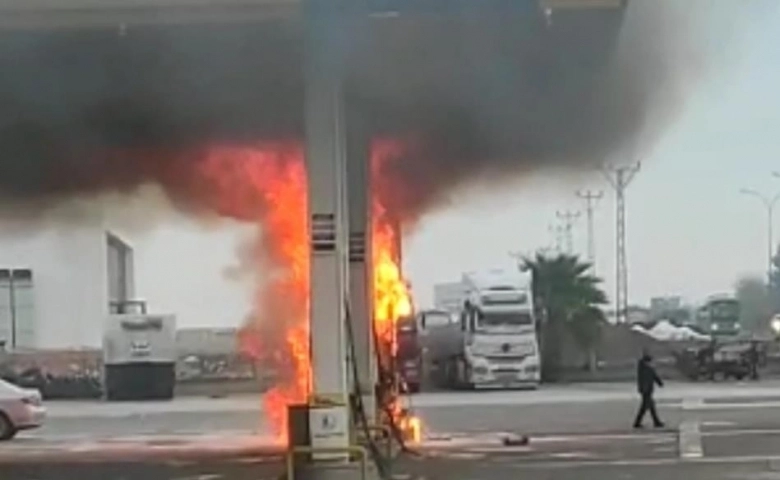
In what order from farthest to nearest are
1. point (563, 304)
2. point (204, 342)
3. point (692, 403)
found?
point (563, 304) → point (204, 342) → point (692, 403)

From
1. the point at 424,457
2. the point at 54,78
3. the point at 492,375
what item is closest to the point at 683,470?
the point at 424,457

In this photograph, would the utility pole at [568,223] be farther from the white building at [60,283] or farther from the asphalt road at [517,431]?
the white building at [60,283]

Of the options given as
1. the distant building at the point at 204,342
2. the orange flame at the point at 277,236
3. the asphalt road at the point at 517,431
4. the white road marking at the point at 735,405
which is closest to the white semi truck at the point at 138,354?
the distant building at the point at 204,342

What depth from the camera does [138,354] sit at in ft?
110

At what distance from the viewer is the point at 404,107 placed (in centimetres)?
1817

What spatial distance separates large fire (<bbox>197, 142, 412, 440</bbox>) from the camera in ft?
64.1

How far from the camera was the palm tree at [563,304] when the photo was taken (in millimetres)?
36062

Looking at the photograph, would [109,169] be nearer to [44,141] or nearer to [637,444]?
[44,141]

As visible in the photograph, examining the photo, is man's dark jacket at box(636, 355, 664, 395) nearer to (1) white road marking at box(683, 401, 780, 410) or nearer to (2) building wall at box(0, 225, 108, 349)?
(1) white road marking at box(683, 401, 780, 410)

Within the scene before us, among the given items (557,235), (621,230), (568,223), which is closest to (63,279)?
(568,223)

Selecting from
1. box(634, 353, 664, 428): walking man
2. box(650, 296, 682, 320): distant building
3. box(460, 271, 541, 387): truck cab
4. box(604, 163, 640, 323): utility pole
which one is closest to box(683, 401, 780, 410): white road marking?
box(604, 163, 640, 323): utility pole

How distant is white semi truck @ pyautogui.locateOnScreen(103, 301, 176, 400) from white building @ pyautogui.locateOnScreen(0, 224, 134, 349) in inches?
18.7

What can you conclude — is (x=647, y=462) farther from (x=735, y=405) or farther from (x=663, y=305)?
(x=663, y=305)

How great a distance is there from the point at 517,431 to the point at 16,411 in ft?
22.9
